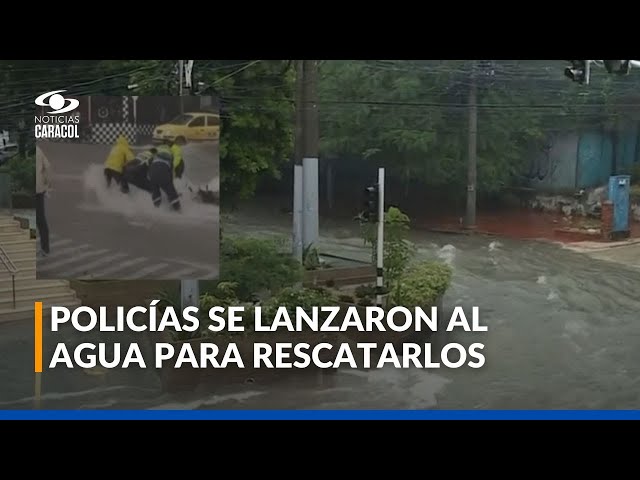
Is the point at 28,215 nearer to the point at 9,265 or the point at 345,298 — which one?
the point at 9,265

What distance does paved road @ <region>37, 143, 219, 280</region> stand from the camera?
5.45 m

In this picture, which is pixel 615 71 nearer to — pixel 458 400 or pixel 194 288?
pixel 458 400

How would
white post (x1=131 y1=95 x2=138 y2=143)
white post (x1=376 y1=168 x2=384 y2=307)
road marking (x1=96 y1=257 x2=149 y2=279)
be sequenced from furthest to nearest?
white post (x1=376 y1=168 x2=384 y2=307) → road marking (x1=96 y1=257 x2=149 y2=279) → white post (x1=131 y1=95 x2=138 y2=143)

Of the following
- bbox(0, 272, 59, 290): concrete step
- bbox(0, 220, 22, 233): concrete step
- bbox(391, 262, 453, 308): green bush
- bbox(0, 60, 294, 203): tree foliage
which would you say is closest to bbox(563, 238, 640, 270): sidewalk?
bbox(391, 262, 453, 308): green bush

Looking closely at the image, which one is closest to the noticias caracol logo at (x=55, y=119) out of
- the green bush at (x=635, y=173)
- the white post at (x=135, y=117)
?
the white post at (x=135, y=117)

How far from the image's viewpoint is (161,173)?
5.46m

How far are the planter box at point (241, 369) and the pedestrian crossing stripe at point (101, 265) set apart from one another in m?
0.39

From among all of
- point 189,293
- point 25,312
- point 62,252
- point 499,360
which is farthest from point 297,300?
point 25,312

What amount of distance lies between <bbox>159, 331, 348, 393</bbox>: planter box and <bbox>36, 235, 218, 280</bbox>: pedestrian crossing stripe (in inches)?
15.5

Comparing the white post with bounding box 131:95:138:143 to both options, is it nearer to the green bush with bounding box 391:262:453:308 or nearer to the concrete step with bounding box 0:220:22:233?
the concrete step with bounding box 0:220:22:233

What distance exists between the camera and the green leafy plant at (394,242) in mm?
5672

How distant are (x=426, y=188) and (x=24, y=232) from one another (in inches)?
96.6

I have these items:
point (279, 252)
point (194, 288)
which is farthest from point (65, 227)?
point (279, 252)

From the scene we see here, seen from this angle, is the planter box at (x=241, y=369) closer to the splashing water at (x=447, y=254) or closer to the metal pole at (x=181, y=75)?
the splashing water at (x=447, y=254)
